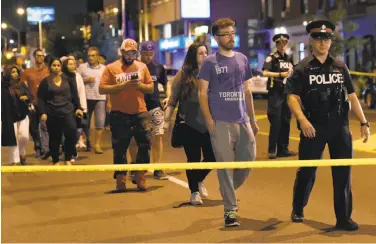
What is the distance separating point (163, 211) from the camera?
25.4 ft

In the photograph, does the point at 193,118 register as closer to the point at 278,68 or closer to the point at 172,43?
the point at 278,68

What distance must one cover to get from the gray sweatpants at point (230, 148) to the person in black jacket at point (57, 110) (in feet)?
14.6

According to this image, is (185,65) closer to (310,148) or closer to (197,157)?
(197,157)

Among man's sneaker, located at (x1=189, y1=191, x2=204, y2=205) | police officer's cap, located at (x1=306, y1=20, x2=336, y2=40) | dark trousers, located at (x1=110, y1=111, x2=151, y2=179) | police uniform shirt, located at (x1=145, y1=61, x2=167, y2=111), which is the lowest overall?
man's sneaker, located at (x1=189, y1=191, x2=204, y2=205)

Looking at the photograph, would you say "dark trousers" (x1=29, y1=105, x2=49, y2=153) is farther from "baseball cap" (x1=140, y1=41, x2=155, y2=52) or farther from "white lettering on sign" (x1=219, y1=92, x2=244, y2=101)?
"white lettering on sign" (x1=219, y1=92, x2=244, y2=101)

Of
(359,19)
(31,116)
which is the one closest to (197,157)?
(31,116)

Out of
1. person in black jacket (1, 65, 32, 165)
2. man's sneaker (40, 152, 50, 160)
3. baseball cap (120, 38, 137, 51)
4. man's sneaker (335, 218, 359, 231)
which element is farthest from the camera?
man's sneaker (40, 152, 50, 160)

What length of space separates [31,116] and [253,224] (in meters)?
7.24

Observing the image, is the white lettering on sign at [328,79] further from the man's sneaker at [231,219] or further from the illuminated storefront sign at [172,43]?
the illuminated storefront sign at [172,43]

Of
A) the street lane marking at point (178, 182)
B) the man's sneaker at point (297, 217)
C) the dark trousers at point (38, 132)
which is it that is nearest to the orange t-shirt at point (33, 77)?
the dark trousers at point (38, 132)

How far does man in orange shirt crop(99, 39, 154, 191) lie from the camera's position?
8.65 meters

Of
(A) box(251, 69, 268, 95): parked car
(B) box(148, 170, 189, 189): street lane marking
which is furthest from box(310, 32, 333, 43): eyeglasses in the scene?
(A) box(251, 69, 268, 95): parked car

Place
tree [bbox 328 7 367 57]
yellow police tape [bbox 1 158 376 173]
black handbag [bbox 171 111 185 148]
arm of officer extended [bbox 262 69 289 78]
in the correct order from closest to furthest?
yellow police tape [bbox 1 158 376 173] → black handbag [bbox 171 111 185 148] → arm of officer extended [bbox 262 69 289 78] → tree [bbox 328 7 367 57]

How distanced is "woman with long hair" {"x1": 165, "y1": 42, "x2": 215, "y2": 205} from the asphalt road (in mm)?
324
